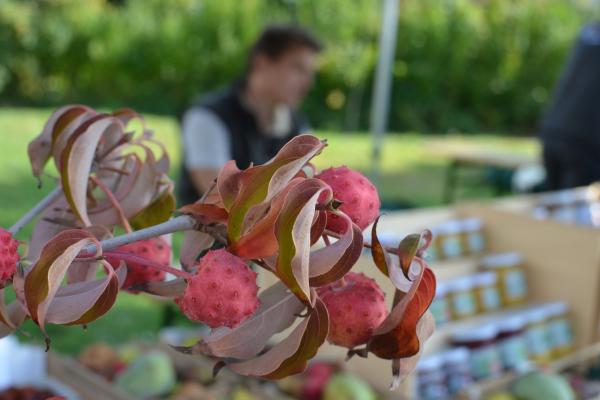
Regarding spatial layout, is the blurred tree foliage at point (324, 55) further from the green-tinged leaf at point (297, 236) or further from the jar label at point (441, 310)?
the green-tinged leaf at point (297, 236)

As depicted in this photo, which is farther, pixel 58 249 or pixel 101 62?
pixel 101 62

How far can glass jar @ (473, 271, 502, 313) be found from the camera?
2.35 meters

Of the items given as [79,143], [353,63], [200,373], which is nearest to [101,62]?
[353,63]

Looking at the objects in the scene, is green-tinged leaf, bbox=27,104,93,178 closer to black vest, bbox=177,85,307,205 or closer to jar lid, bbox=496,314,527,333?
jar lid, bbox=496,314,527,333

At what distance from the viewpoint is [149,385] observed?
192 cm

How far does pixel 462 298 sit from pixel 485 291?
0.46 feet

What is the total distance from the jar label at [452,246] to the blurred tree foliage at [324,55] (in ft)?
20.9

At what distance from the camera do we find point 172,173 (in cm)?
609

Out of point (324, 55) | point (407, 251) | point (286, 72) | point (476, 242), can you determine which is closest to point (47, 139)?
point (407, 251)

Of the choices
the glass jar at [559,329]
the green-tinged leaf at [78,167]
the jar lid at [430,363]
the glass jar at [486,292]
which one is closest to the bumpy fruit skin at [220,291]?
the green-tinged leaf at [78,167]

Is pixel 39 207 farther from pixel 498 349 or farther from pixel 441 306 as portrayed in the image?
pixel 498 349

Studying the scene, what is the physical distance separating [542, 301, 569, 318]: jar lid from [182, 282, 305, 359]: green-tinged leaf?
7.10ft

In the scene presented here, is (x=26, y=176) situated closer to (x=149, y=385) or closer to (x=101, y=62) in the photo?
(x=101, y=62)

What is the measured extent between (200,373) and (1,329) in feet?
5.65
